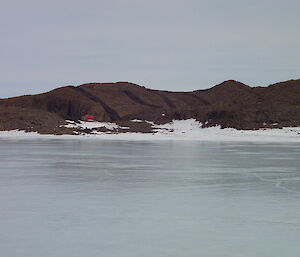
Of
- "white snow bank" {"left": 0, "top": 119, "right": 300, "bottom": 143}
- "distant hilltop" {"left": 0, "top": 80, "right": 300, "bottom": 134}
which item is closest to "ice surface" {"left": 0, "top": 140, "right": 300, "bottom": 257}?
"white snow bank" {"left": 0, "top": 119, "right": 300, "bottom": 143}

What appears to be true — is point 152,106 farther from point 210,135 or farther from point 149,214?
point 149,214

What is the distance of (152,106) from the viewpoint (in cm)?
7200

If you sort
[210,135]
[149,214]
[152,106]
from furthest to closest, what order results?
[152,106]
[210,135]
[149,214]

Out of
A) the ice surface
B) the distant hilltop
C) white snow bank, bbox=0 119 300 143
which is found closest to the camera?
the ice surface

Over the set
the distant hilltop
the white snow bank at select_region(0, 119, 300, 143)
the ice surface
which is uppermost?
the distant hilltop

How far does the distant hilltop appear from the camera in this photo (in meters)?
41.4

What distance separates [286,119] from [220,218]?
3738cm

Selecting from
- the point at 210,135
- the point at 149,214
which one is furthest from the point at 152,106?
the point at 149,214

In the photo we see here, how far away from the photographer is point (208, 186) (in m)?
7.95

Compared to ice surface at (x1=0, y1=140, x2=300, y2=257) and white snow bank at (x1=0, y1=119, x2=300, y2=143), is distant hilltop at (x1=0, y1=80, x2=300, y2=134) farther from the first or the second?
ice surface at (x1=0, y1=140, x2=300, y2=257)

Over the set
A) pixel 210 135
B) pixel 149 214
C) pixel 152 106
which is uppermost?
pixel 152 106

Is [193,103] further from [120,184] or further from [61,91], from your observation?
[120,184]

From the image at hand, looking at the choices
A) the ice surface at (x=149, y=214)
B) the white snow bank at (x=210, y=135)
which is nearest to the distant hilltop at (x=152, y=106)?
the white snow bank at (x=210, y=135)

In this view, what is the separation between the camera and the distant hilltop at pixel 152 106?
4138 centimetres
